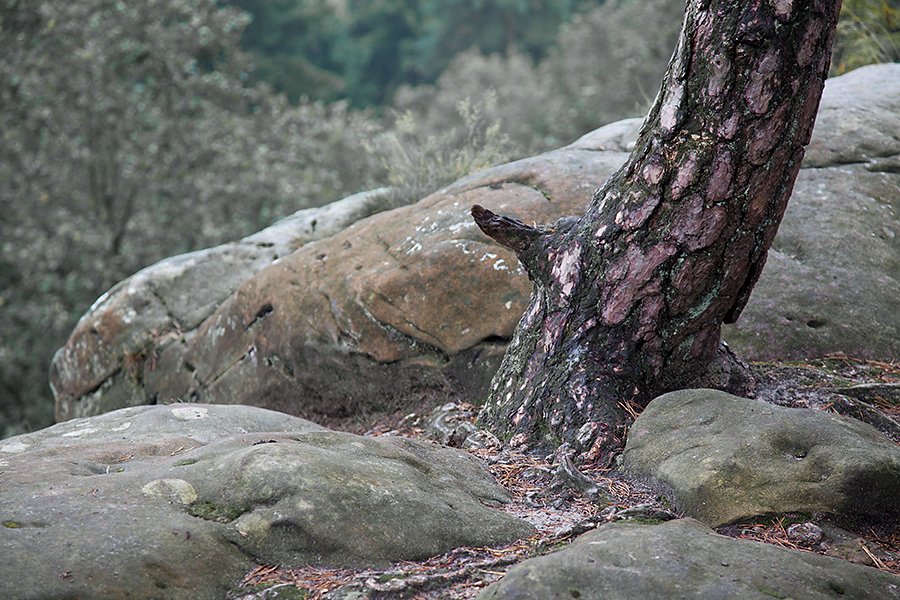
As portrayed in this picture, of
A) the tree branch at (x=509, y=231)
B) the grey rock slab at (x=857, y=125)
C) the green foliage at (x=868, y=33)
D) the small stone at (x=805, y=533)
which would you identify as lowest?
the small stone at (x=805, y=533)

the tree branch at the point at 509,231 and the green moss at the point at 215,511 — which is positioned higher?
the tree branch at the point at 509,231

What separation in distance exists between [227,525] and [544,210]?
3.16 meters

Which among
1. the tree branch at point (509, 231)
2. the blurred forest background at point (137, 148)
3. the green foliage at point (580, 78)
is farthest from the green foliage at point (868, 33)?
the green foliage at point (580, 78)

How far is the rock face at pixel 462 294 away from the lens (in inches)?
159

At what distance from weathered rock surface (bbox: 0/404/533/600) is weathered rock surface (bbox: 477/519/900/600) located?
0.45m

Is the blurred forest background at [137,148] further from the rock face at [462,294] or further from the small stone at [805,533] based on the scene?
the small stone at [805,533]

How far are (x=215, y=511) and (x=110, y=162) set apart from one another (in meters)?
12.5

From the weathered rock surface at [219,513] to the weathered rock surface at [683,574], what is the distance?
453 millimetres

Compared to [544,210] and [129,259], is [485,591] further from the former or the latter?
[129,259]

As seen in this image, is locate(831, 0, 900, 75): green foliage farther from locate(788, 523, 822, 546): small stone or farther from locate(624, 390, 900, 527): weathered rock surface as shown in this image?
locate(788, 523, 822, 546): small stone

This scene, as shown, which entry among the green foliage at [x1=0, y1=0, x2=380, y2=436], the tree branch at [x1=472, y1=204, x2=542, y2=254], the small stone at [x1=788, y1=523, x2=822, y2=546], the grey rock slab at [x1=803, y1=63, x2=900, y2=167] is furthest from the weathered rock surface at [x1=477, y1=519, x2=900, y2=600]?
the green foliage at [x1=0, y1=0, x2=380, y2=436]

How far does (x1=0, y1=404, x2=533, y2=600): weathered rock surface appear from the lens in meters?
1.70

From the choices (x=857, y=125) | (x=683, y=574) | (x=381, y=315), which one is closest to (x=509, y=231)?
(x=381, y=315)

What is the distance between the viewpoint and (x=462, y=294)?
4.22 meters
